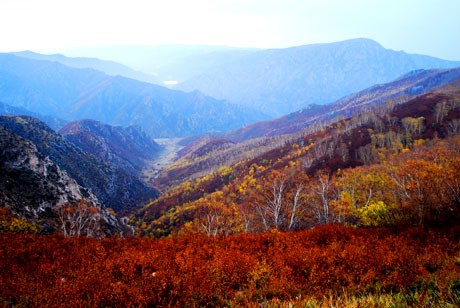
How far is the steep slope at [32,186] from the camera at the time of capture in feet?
204

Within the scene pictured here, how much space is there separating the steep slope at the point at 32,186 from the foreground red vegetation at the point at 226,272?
182 feet

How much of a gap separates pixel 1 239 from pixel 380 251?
1884 centimetres

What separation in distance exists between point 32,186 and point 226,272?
293 ft

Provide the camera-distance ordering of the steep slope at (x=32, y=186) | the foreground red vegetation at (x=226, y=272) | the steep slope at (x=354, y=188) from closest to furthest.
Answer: the foreground red vegetation at (x=226, y=272) → the steep slope at (x=354, y=188) → the steep slope at (x=32, y=186)

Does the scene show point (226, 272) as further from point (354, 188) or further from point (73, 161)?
point (73, 161)

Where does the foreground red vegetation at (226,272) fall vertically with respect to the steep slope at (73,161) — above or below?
above

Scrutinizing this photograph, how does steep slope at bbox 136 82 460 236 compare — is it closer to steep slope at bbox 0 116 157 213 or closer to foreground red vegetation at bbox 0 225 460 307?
foreground red vegetation at bbox 0 225 460 307

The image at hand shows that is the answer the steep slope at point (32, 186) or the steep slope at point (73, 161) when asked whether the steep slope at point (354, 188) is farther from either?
the steep slope at point (32, 186)

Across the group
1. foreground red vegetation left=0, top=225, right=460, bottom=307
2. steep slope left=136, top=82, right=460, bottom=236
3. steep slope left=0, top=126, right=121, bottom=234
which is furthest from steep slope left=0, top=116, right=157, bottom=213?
foreground red vegetation left=0, top=225, right=460, bottom=307

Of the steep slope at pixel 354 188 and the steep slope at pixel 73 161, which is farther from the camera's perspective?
the steep slope at pixel 73 161

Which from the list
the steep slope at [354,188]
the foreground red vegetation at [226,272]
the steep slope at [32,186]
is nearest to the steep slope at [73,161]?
the steep slope at [354,188]

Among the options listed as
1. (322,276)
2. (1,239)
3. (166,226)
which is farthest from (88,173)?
(322,276)

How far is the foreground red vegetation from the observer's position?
26.4 feet

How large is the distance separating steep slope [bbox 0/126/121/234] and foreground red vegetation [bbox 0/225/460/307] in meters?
55.5
